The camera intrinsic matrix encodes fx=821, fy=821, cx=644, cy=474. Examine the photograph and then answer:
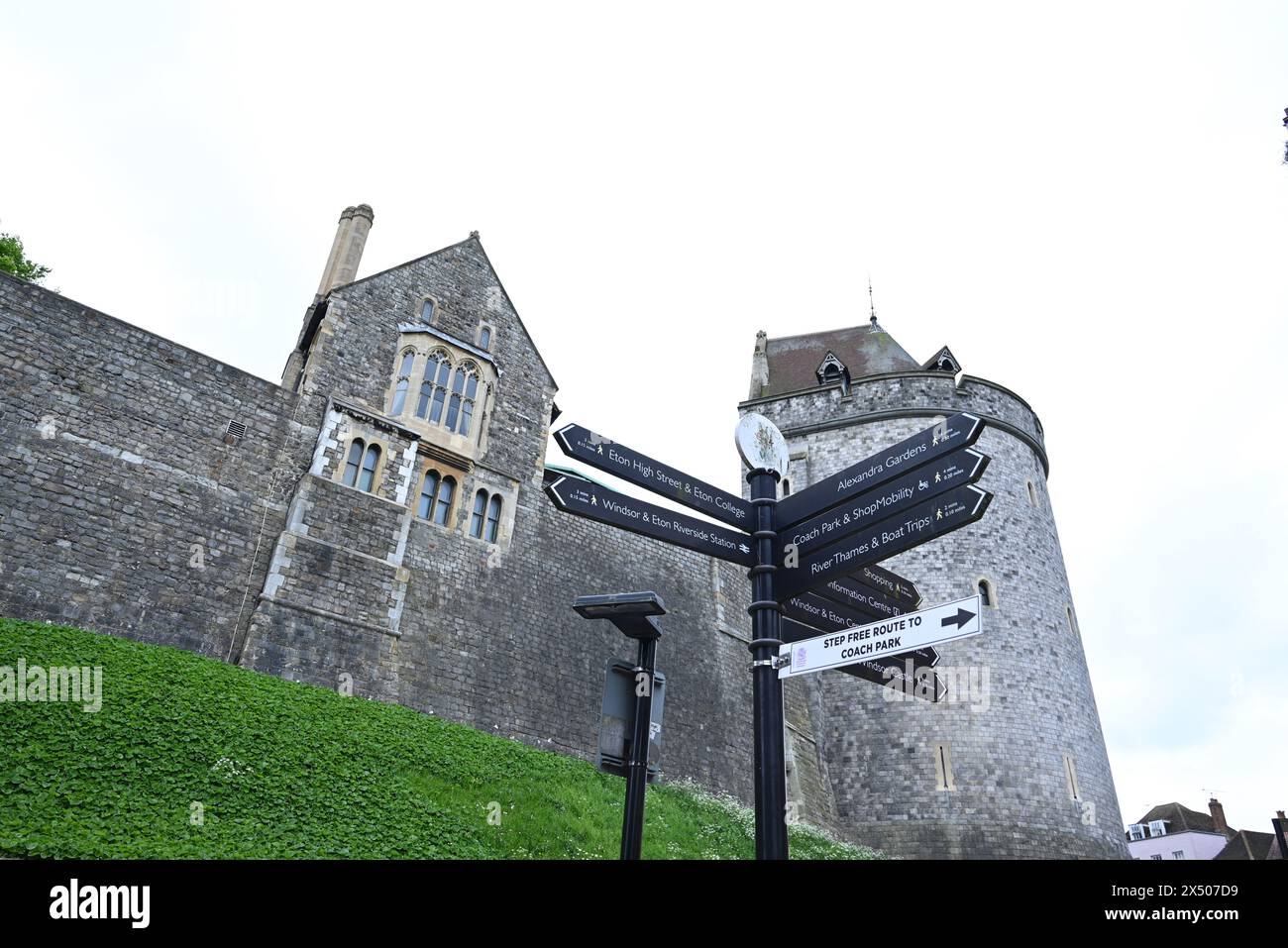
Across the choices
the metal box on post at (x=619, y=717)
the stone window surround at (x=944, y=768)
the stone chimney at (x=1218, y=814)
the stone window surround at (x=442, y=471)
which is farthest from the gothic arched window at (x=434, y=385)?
the stone chimney at (x=1218, y=814)

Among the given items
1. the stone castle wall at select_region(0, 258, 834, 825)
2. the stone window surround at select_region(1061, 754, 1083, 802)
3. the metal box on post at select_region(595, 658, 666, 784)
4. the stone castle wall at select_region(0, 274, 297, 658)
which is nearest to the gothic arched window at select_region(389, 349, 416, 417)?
the stone castle wall at select_region(0, 258, 834, 825)

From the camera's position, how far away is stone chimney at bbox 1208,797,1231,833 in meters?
43.3

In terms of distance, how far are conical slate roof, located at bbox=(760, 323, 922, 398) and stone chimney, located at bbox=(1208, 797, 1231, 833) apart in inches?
1332

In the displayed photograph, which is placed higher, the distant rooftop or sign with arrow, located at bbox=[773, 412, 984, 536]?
the distant rooftop

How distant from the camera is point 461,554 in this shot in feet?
54.8

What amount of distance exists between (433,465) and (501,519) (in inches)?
73.2

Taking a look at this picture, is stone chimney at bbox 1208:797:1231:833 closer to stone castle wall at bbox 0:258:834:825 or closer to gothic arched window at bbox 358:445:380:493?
stone castle wall at bbox 0:258:834:825

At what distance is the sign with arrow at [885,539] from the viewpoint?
206 inches

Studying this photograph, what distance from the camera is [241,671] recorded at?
11.8 metres

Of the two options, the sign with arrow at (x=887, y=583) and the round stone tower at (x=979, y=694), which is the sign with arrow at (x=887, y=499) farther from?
the round stone tower at (x=979, y=694)

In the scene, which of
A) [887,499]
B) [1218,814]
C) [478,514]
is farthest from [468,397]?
[1218,814]

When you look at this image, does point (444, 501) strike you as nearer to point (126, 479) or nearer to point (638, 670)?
point (126, 479)

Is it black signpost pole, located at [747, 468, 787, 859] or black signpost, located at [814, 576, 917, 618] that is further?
black signpost, located at [814, 576, 917, 618]
